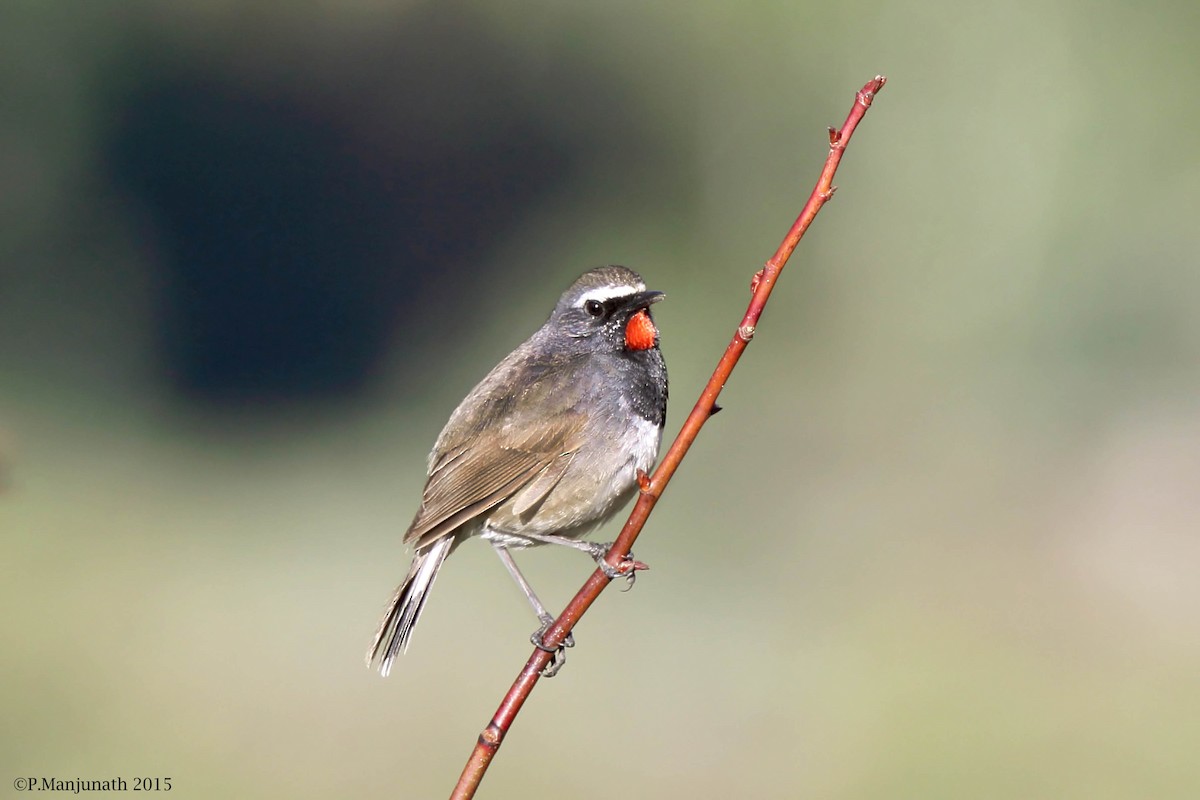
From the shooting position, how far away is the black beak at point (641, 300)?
4277 millimetres

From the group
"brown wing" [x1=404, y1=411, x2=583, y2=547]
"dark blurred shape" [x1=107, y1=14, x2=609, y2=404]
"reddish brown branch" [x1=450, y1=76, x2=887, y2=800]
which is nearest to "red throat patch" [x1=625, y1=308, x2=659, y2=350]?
"brown wing" [x1=404, y1=411, x2=583, y2=547]

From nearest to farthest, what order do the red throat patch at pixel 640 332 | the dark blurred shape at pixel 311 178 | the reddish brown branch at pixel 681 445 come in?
the reddish brown branch at pixel 681 445
the red throat patch at pixel 640 332
the dark blurred shape at pixel 311 178

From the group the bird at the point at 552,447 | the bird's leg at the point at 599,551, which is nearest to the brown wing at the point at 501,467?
the bird at the point at 552,447

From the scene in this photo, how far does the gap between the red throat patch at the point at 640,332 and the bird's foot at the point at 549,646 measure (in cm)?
98

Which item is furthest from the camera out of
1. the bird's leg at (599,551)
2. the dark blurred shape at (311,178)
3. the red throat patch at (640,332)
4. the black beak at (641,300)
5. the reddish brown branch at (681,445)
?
the dark blurred shape at (311,178)

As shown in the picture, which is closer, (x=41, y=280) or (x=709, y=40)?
(x=41, y=280)

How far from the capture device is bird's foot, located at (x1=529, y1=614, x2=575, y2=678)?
10.8 feet

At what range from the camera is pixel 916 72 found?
42.8 ft

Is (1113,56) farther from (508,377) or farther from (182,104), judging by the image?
(508,377)

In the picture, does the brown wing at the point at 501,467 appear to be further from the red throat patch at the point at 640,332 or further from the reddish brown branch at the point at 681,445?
the reddish brown branch at the point at 681,445

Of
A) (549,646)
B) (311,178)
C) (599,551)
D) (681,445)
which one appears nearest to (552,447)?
(599,551)

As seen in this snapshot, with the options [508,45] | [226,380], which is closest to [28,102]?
[226,380]

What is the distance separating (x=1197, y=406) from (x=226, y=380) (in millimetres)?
9443

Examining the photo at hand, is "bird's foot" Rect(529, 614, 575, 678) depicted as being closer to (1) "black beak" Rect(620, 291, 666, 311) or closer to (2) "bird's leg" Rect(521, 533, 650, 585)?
(2) "bird's leg" Rect(521, 533, 650, 585)
